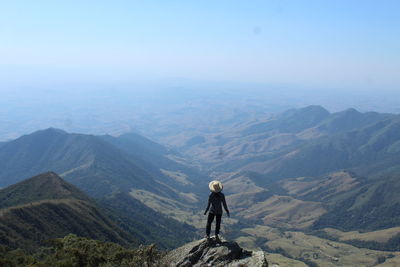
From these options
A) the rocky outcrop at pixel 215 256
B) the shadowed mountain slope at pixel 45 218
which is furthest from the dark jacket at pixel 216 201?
the shadowed mountain slope at pixel 45 218

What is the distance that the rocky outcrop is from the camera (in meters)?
26.0

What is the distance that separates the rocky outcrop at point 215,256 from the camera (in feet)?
85.4

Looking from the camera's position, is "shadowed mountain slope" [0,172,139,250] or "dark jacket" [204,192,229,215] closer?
"dark jacket" [204,192,229,215]

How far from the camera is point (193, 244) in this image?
29875mm

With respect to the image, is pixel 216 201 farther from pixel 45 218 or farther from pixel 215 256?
pixel 45 218

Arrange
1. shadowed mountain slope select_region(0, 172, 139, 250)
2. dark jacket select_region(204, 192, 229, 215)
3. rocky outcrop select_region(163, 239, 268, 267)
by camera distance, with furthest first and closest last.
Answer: shadowed mountain slope select_region(0, 172, 139, 250)
dark jacket select_region(204, 192, 229, 215)
rocky outcrop select_region(163, 239, 268, 267)

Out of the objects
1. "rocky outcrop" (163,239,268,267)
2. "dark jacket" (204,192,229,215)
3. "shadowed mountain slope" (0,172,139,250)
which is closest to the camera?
"rocky outcrop" (163,239,268,267)

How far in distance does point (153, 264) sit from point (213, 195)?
852 cm

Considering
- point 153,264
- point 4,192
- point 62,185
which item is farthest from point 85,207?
point 153,264

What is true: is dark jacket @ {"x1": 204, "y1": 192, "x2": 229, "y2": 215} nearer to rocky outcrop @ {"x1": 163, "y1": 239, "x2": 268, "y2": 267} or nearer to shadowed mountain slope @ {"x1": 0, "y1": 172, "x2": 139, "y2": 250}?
rocky outcrop @ {"x1": 163, "y1": 239, "x2": 268, "y2": 267}

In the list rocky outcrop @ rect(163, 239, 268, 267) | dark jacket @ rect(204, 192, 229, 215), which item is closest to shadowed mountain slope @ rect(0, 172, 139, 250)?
rocky outcrop @ rect(163, 239, 268, 267)

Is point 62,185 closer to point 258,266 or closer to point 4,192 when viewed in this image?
point 4,192

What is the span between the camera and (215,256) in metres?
27.1

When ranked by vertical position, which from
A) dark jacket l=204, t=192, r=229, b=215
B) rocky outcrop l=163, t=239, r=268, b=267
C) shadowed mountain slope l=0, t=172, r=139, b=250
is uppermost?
dark jacket l=204, t=192, r=229, b=215
